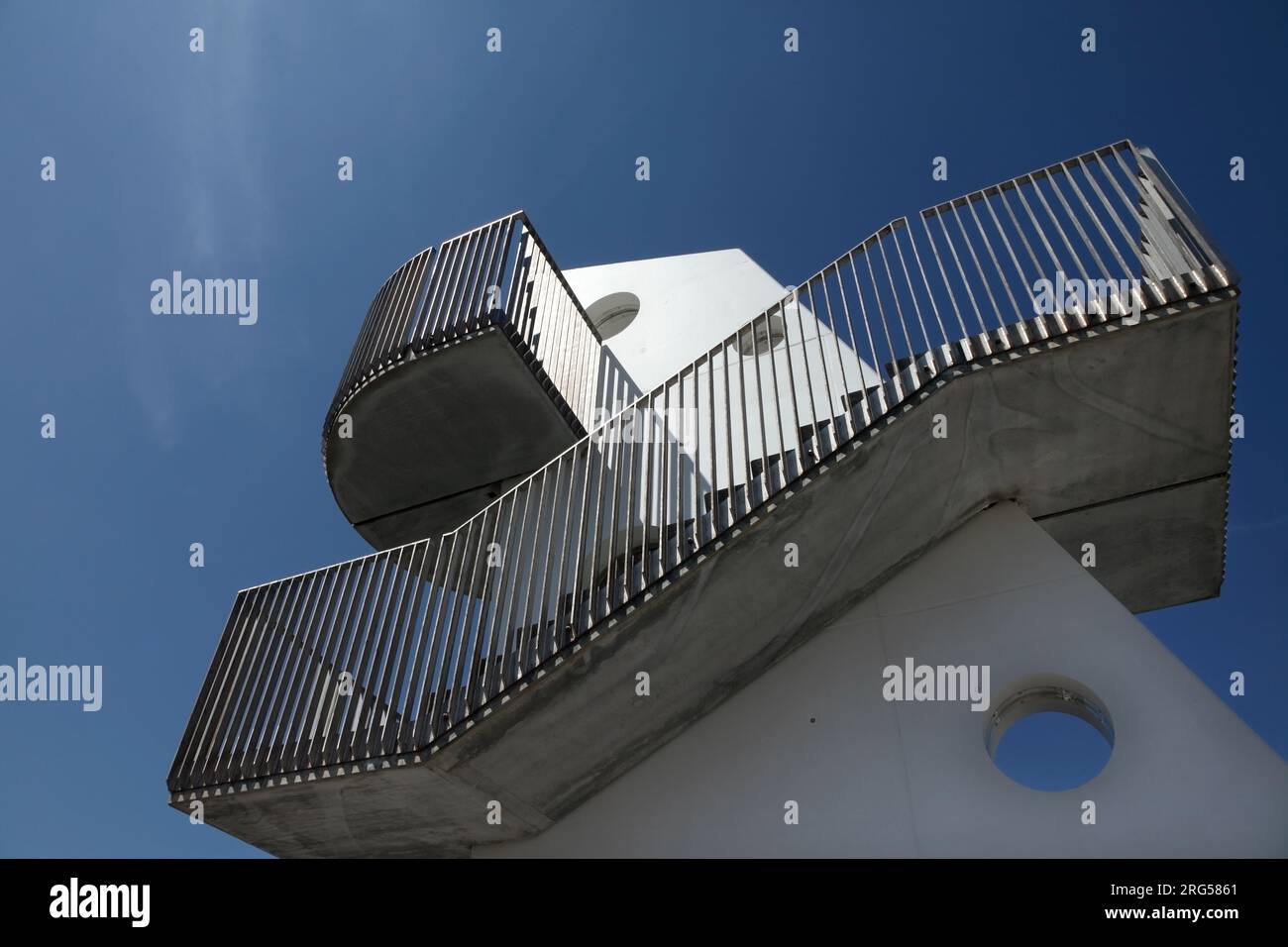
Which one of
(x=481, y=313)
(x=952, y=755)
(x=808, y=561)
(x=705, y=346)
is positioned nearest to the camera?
(x=952, y=755)

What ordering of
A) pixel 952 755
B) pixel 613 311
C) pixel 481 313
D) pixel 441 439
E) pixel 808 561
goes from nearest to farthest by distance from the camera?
pixel 952 755 < pixel 808 561 < pixel 481 313 < pixel 441 439 < pixel 613 311

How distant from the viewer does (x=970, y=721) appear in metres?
5.47

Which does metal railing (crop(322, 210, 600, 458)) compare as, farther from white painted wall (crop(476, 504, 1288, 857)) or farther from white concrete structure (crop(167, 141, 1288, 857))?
white painted wall (crop(476, 504, 1288, 857))

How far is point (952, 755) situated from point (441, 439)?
5.39 metres

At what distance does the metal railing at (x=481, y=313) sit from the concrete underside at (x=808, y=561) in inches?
135

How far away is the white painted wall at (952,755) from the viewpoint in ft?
16.0

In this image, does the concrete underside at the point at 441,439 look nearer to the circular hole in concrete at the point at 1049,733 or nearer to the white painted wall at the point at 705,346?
the white painted wall at the point at 705,346

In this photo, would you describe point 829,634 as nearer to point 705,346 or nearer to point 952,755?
point 952,755

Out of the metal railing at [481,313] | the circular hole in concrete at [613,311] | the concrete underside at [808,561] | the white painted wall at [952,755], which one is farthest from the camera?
the circular hole in concrete at [613,311]

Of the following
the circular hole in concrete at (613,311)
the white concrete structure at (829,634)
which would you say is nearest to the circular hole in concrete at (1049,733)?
the white concrete structure at (829,634)

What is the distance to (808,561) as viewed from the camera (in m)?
5.53

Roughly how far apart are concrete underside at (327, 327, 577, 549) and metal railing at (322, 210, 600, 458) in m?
0.15

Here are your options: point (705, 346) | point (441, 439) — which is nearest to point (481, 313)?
point (441, 439)
